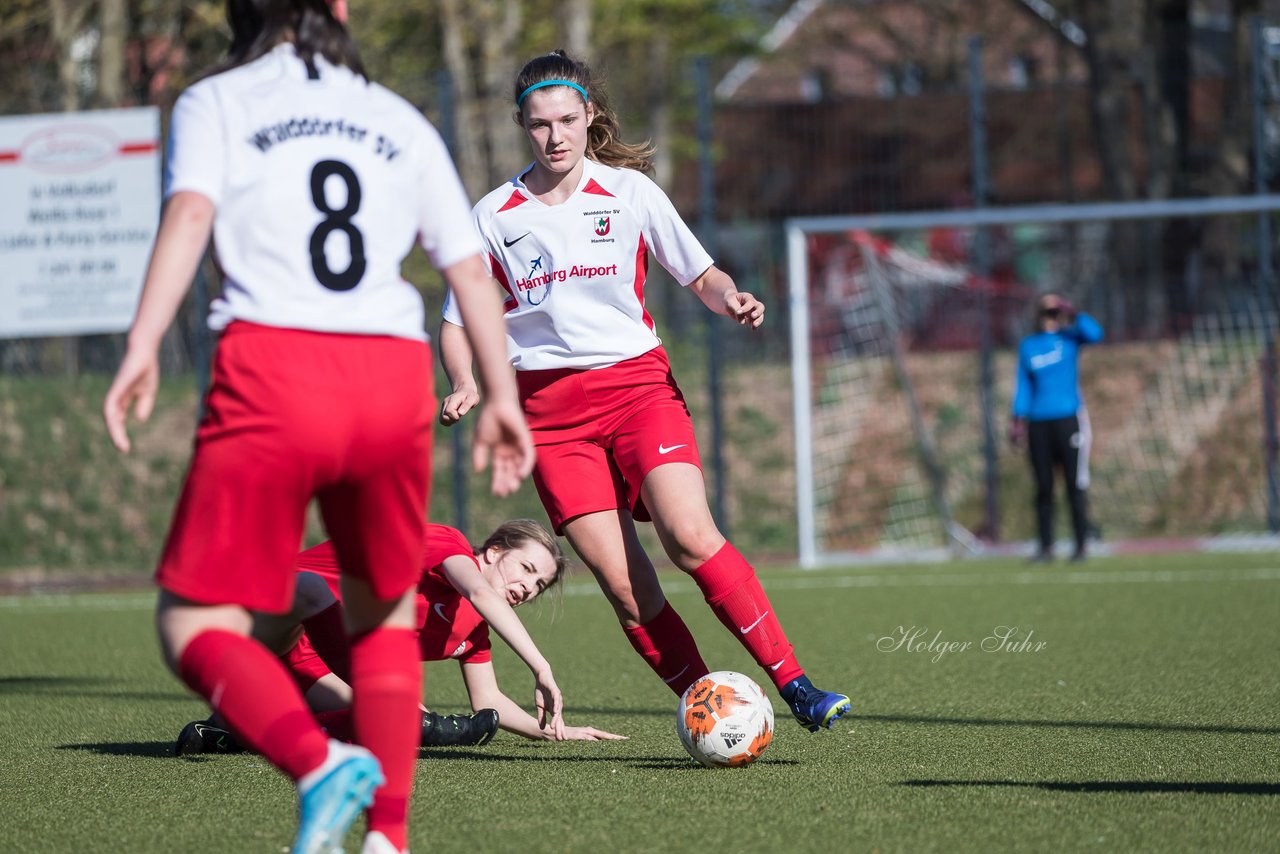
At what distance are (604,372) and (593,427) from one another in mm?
163

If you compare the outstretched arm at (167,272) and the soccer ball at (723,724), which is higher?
the outstretched arm at (167,272)

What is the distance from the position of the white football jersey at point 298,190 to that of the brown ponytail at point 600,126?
1.84 metres

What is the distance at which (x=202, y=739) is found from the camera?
15.8 ft

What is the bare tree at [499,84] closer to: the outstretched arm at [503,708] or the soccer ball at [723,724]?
the outstretched arm at [503,708]

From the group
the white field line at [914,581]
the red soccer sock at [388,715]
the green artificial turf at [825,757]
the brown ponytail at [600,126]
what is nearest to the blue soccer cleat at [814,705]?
the green artificial turf at [825,757]

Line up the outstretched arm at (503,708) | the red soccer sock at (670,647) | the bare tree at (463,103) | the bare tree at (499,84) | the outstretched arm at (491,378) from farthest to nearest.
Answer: the bare tree at (499,84) → the bare tree at (463,103) → the outstretched arm at (503,708) → the red soccer sock at (670,647) → the outstretched arm at (491,378)

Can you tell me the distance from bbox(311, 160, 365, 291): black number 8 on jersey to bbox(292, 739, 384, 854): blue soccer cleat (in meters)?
0.82

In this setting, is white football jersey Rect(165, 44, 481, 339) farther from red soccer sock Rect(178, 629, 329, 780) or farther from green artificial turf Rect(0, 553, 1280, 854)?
green artificial turf Rect(0, 553, 1280, 854)

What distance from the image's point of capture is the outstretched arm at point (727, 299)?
443cm

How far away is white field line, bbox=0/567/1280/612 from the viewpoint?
10266mm

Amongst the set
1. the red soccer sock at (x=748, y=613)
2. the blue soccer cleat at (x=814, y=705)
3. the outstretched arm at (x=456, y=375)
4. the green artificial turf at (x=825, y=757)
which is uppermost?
the outstretched arm at (x=456, y=375)

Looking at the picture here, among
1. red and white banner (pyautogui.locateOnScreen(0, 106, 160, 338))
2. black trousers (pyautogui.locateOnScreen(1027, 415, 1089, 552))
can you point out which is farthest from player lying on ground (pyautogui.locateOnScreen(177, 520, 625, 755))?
red and white banner (pyautogui.locateOnScreen(0, 106, 160, 338))

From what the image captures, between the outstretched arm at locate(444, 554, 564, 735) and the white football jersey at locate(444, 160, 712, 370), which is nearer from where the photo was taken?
the outstretched arm at locate(444, 554, 564, 735)

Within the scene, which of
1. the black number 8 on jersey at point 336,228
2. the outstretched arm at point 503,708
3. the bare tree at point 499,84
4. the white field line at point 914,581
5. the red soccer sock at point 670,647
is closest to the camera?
the black number 8 on jersey at point 336,228
